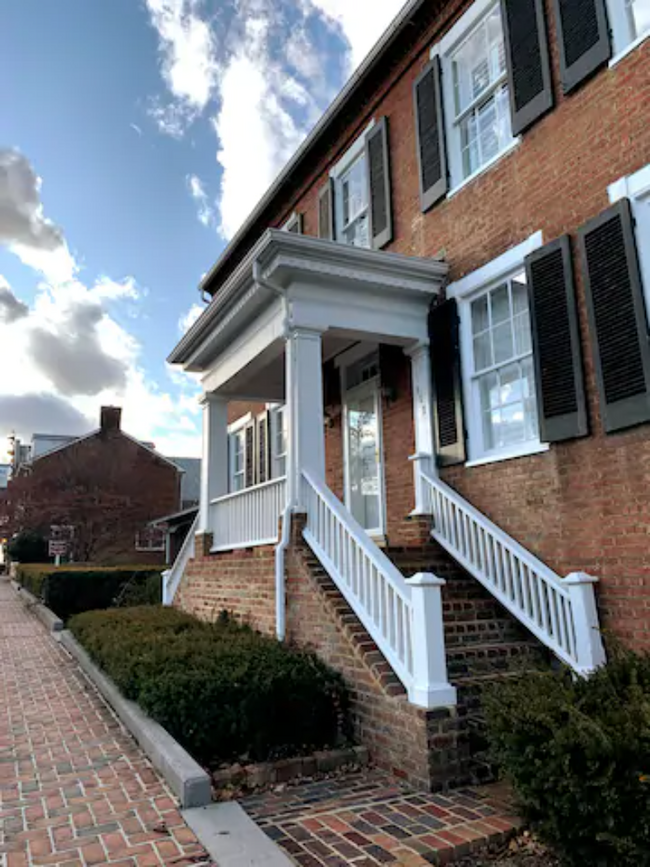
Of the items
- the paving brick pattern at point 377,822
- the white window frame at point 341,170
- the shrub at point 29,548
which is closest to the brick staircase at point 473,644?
the paving brick pattern at point 377,822

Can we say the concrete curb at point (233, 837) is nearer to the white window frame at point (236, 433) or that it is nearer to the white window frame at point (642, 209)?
the white window frame at point (642, 209)

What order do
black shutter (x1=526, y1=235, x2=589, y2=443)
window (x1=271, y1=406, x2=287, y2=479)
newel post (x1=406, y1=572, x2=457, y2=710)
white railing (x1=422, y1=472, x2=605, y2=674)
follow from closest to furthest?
newel post (x1=406, y1=572, x2=457, y2=710) → white railing (x1=422, y1=472, x2=605, y2=674) → black shutter (x1=526, y1=235, x2=589, y2=443) → window (x1=271, y1=406, x2=287, y2=479)

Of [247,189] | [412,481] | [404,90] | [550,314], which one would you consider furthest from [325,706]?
[247,189]

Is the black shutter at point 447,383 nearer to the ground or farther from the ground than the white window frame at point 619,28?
nearer to the ground

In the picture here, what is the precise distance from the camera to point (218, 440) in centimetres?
976

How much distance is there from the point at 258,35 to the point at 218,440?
24.5 ft

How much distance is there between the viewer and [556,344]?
5922mm

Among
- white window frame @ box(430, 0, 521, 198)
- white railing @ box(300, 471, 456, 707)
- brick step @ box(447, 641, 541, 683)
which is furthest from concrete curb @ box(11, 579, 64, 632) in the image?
white window frame @ box(430, 0, 521, 198)

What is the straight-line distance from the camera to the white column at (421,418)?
7.52 m

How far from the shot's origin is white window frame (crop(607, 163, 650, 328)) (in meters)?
5.23

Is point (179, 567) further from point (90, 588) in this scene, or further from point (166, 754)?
point (90, 588)

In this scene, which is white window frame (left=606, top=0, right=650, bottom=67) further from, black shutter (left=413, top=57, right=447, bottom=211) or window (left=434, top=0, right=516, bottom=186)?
black shutter (left=413, top=57, right=447, bottom=211)

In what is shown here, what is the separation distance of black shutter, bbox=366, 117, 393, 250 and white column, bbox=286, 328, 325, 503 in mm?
2682

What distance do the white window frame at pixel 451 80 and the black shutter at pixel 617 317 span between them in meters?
2.26
